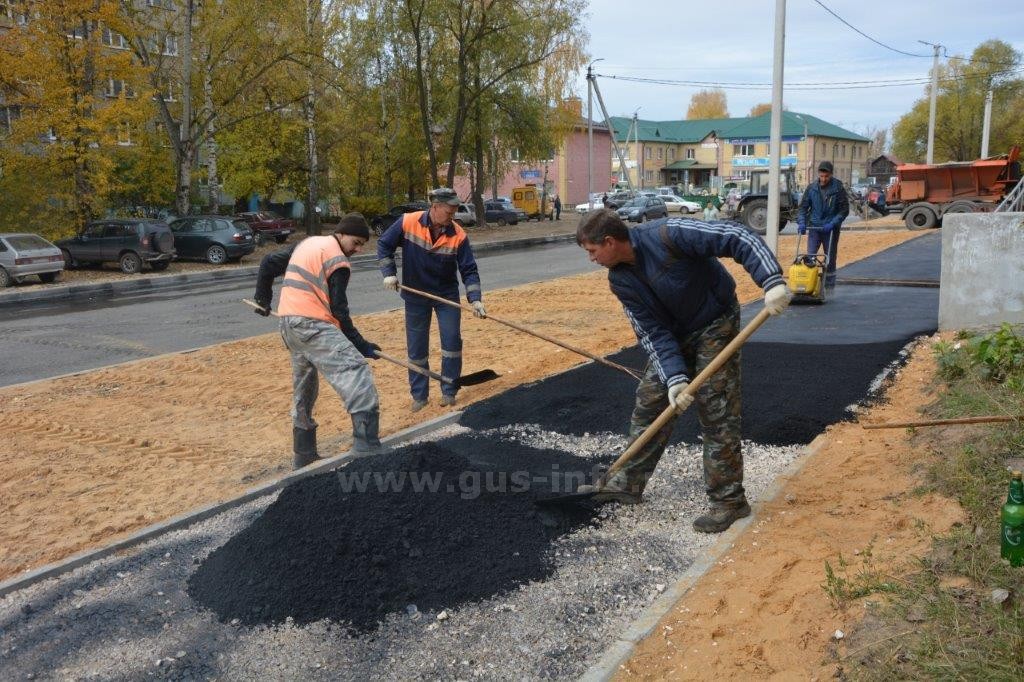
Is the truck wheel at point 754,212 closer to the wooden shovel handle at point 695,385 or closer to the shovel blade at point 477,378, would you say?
the shovel blade at point 477,378

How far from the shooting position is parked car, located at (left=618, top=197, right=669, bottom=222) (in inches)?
1334

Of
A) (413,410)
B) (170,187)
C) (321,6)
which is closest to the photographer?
(413,410)

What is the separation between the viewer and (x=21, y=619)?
378cm

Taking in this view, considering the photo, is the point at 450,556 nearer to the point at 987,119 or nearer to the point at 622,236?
the point at 622,236

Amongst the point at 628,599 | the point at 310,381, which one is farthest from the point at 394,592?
the point at 310,381

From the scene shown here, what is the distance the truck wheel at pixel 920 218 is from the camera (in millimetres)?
25413

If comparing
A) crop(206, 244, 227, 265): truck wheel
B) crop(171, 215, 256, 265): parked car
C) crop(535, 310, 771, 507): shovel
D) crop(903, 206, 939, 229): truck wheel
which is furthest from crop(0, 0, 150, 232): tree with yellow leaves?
crop(903, 206, 939, 229): truck wheel

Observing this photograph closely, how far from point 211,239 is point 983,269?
2018 cm

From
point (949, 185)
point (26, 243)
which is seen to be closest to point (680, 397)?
point (26, 243)

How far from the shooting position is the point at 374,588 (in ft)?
11.9

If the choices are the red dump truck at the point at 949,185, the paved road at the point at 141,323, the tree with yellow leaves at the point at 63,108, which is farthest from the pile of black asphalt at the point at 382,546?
the red dump truck at the point at 949,185

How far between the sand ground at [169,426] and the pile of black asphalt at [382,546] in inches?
43.3

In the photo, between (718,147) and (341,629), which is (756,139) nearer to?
(718,147)

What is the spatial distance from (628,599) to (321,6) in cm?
2824
